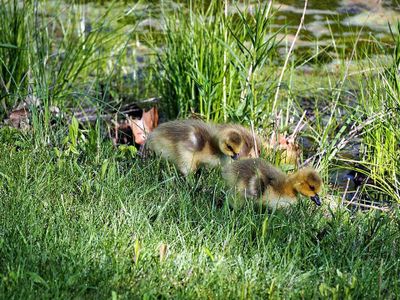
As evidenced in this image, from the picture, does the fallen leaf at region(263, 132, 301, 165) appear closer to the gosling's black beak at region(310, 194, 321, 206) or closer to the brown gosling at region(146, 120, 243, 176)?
the brown gosling at region(146, 120, 243, 176)

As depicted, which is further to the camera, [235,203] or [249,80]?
[249,80]

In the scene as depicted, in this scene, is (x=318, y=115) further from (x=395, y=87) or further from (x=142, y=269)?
(x=142, y=269)

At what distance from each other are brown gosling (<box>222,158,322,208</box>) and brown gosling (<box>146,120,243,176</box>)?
0.38 metres

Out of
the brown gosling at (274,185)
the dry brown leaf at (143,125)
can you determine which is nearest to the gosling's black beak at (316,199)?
the brown gosling at (274,185)

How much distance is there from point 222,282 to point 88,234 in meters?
0.64

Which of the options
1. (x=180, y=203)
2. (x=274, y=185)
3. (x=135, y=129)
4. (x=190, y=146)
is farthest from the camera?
(x=135, y=129)

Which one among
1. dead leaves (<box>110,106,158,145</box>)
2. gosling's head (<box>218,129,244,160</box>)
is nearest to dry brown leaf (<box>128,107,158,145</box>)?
dead leaves (<box>110,106,158,145</box>)

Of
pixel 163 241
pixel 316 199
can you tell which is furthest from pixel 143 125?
pixel 163 241

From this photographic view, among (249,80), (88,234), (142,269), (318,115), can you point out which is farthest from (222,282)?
(318,115)

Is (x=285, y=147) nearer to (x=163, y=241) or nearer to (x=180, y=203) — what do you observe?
(x=180, y=203)

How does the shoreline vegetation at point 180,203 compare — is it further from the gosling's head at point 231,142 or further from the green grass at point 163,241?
the gosling's head at point 231,142

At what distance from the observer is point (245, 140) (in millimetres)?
4418

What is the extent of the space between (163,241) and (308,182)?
81 cm

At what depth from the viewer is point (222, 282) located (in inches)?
118
